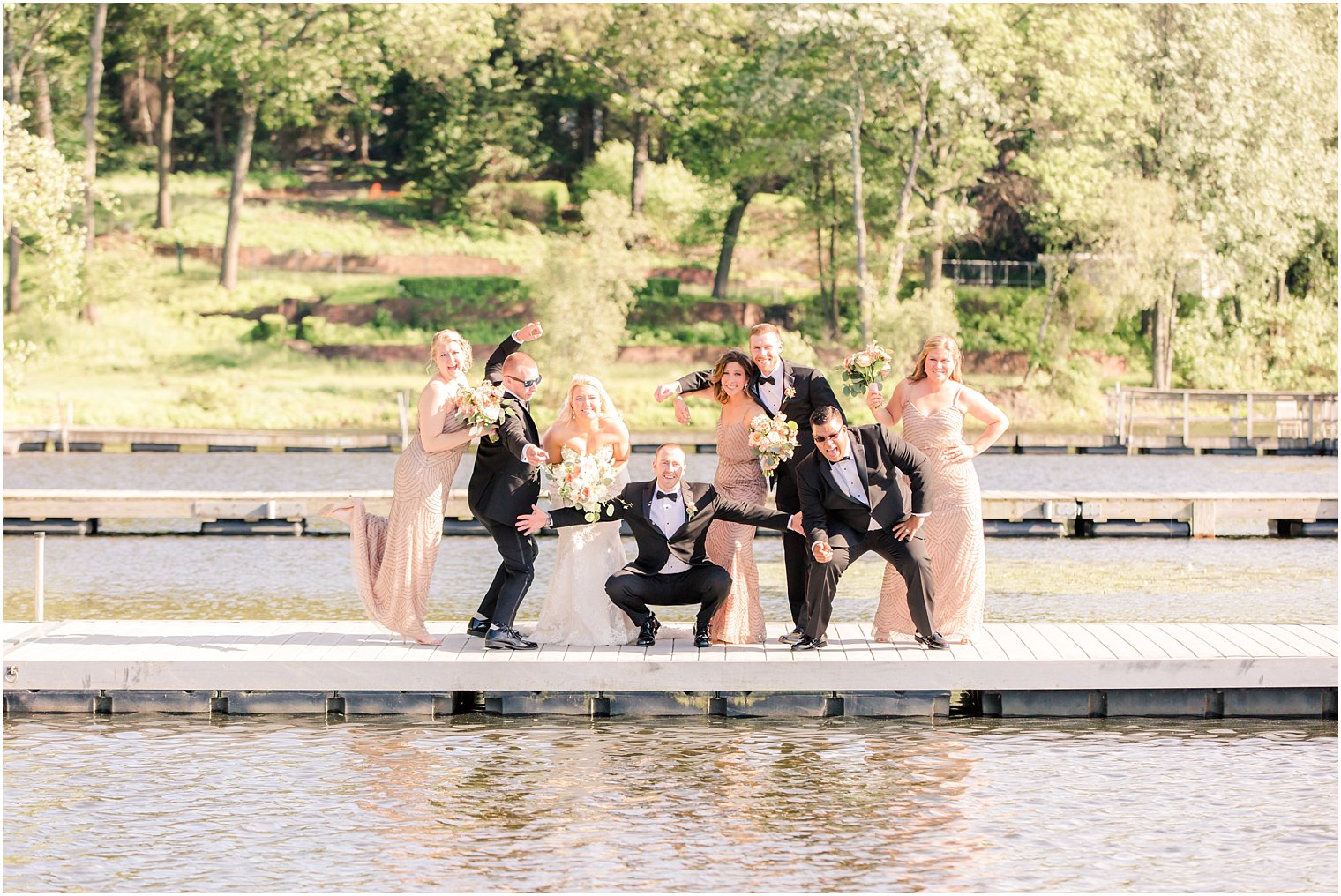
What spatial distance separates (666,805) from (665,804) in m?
0.02

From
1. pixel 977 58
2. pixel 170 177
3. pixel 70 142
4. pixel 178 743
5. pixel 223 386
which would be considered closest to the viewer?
pixel 178 743

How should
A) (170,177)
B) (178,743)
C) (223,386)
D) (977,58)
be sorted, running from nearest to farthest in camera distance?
1. (178,743)
2. (223,386)
3. (977,58)
4. (170,177)

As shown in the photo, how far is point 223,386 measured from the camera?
1718 inches

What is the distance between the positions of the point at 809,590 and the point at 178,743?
402 cm

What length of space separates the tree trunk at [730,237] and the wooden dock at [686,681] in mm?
39986

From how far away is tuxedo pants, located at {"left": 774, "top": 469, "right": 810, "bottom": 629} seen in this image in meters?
12.3

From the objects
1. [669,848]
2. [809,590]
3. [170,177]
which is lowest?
[669,848]

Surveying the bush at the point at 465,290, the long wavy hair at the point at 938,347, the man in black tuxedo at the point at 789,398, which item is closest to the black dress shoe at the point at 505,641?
the man in black tuxedo at the point at 789,398

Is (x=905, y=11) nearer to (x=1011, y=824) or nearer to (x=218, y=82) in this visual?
(x=218, y=82)

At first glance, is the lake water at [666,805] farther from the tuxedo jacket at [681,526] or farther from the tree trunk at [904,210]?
the tree trunk at [904,210]

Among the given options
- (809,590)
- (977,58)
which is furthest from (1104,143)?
(809,590)

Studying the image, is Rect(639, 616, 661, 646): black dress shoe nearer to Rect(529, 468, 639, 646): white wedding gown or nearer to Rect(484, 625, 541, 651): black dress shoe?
Rect(529, 468, 639, 646): white wedding gown

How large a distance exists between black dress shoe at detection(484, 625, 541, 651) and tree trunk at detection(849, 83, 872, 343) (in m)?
33.2

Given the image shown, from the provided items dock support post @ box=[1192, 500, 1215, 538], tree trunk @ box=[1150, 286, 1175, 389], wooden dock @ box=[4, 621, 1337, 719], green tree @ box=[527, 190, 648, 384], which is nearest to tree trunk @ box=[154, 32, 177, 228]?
green tree @ box=[527, 190, 648, 384]
